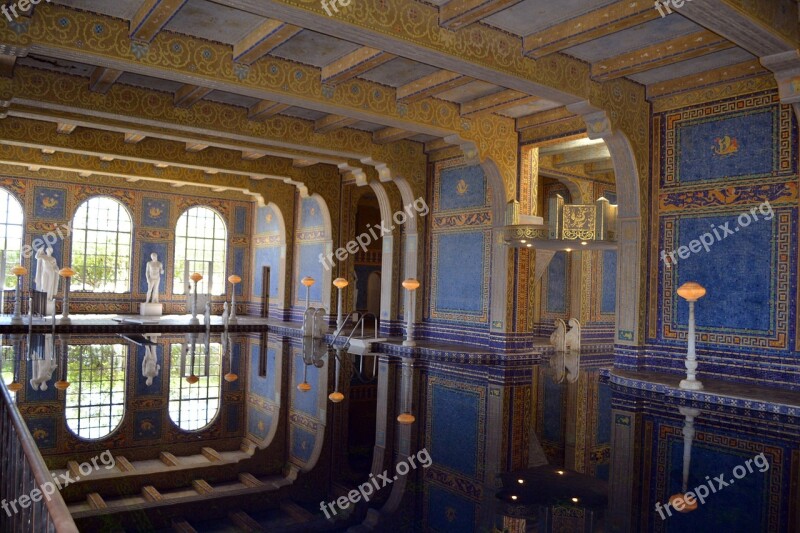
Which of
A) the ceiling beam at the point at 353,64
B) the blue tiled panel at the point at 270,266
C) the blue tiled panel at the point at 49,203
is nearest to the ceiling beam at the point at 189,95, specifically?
the ceiling beam at the point at 353,64

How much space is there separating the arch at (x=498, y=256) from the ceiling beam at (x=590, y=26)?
4529 millimetres

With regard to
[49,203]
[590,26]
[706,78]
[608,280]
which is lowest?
[608,280]

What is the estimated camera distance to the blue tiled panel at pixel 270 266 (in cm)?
2183

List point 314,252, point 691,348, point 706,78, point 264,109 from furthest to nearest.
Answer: point 314,252 < point 264,109 < point 706,78 < point 691,348

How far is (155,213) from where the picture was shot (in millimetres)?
22266

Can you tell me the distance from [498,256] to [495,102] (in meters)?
3.43

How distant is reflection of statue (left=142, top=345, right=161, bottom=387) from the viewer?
9609mm

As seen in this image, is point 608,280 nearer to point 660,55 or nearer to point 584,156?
point 584,156

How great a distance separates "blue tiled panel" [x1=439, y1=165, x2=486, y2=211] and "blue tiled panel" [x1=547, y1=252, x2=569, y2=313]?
4006mm

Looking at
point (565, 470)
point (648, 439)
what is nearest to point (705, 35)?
point (648, 439)

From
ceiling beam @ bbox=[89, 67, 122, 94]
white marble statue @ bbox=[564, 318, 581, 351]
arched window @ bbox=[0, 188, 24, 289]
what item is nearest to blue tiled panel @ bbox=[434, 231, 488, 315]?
white marble statue @ bbox=[564, 318, 581, 351]

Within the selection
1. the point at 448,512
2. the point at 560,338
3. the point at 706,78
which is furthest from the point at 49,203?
the point at 448,512

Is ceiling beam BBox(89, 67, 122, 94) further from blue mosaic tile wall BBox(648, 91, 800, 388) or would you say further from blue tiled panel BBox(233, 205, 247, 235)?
blue tiled panel BBox(233, 205, 247, 235)

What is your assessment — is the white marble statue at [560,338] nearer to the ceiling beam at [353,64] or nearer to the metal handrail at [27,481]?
the ceiling beam at [353,64]
